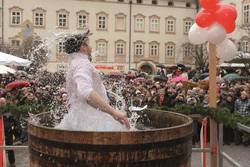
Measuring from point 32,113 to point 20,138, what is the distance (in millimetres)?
2980

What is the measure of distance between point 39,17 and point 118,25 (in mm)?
8757

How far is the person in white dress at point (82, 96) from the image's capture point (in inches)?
151

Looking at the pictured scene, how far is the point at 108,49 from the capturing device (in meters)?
51.0

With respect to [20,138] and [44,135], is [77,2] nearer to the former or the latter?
[20,138]

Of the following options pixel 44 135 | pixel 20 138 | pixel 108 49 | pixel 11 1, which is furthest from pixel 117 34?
pixel 44 135

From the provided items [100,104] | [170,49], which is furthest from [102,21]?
[100,104]

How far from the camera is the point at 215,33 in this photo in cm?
548

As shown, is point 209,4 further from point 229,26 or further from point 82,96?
point 82,96

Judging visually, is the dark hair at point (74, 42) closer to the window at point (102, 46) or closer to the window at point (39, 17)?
the window at point (39, 17)

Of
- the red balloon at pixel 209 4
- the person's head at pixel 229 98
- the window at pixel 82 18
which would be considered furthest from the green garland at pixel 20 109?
the window at pixel 82 18

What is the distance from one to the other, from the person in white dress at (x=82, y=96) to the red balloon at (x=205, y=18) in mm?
1986

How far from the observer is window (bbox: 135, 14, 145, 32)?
51.7m

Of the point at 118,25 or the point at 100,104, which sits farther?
the point at 118,25

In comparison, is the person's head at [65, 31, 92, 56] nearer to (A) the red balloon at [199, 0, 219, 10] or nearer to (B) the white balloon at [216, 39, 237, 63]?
(A) the red balloon at [199, 0, 219, 10]
